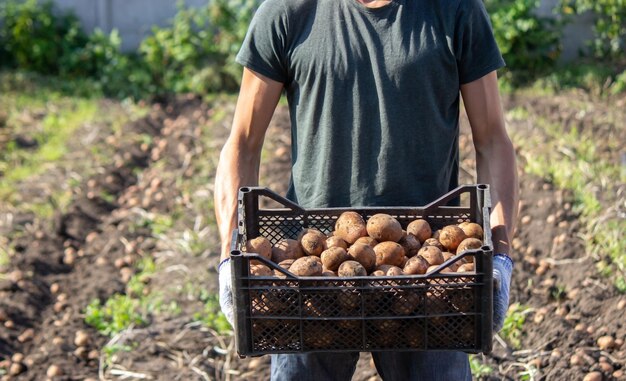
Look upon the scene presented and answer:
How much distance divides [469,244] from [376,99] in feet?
2.08

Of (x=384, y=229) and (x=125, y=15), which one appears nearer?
(x=384, y=229)

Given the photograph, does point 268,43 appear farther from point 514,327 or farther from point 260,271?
point 514,327

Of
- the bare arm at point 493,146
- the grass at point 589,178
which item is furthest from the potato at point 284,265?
the grass at point 589,178

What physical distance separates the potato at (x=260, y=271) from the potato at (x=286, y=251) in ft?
0.51

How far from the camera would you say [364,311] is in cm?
235

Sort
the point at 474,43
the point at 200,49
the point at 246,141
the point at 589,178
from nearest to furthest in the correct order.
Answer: the point at 474,43 → the point at 246,141 → the point at 589,178 → the point at 200,49

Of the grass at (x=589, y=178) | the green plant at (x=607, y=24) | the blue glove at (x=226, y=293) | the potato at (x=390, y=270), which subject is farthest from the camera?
the green plant at (x=607, y=24)

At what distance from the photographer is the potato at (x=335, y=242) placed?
8.63 ft

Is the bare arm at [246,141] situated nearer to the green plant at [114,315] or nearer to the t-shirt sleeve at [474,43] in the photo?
the t-shirt sleeve at [474,43]

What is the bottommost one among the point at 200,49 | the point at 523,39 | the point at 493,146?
the point at 493,146

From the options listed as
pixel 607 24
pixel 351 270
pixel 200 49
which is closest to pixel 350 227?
pixel 351 270

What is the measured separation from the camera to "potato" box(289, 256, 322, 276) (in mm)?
2404

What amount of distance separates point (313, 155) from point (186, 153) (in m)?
5.19

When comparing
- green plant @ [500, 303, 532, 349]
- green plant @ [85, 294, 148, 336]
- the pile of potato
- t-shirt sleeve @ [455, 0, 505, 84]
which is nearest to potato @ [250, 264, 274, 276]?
the pile of potato
